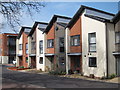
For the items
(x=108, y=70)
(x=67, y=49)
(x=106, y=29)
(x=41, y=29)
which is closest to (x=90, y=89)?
(x=108, y=70)

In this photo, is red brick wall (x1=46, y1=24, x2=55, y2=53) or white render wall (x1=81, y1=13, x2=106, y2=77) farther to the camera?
red brick wall (x1=46, y1=24, x2=55, y2=53)

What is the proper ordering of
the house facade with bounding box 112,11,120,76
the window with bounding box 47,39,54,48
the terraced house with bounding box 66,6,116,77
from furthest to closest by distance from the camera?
1. the window with bounding box 47,39,54,48
2. the house facade with bounding box 112,11,120,76
3. the terraced house with bounding box 66,6,116,77

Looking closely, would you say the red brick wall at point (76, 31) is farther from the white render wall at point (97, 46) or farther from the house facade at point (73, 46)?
the white render wall at point (97, 46)

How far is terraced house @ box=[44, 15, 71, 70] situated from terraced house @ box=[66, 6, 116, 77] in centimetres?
269

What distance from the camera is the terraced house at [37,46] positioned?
33.4 meters

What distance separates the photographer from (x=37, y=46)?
35.0 m

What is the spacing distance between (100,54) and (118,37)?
290 centimetres

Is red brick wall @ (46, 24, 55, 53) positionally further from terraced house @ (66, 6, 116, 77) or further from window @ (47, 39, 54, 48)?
terraced house @ (66, 6, 116, 77)

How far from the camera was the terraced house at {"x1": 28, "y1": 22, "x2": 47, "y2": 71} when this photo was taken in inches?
1316

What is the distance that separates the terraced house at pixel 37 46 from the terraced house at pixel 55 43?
1.28m

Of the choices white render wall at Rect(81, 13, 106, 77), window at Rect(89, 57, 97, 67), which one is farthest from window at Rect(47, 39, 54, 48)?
window at Rect(89, 57, 97, 67)

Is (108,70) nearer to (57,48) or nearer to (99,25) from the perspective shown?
(99,25)

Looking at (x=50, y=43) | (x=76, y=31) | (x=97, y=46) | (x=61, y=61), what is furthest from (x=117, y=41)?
(x=50, y=43)

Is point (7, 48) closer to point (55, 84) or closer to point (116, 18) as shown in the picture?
point (116, 18)
